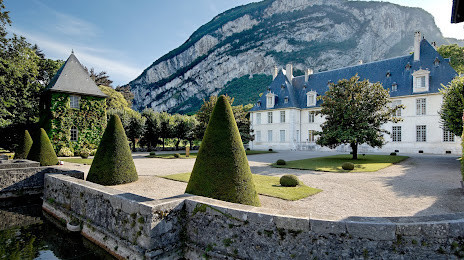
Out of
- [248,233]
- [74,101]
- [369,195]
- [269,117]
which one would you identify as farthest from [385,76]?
[74,101]

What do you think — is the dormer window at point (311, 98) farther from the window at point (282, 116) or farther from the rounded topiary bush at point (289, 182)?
the rounded topiary bush at point (289, 182)

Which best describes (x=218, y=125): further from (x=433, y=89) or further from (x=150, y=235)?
(x=433, y=89)

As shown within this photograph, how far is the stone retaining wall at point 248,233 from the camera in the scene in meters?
3.18

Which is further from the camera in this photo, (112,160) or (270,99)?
(270,99)

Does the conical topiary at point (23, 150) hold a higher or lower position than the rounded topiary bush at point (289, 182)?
higher

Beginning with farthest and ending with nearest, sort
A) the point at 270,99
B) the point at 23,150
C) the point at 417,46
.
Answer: the point at 270,99 < the point at 417,46 < the point at 23,150

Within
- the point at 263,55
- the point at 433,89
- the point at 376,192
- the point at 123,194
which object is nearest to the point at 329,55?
the point at 263,55

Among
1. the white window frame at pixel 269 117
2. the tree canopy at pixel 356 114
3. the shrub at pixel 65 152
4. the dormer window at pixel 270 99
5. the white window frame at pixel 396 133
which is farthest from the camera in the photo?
the white window frame at pixel 269 117

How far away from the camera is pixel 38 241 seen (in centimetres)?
612

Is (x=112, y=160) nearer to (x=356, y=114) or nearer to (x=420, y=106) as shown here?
(x=356, y=114)

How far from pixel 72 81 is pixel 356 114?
26971mm

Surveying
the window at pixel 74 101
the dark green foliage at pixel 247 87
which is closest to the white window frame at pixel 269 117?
the window at pixel 74 101

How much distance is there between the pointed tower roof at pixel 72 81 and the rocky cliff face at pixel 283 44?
72000mm

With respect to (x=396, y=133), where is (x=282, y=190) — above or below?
below
